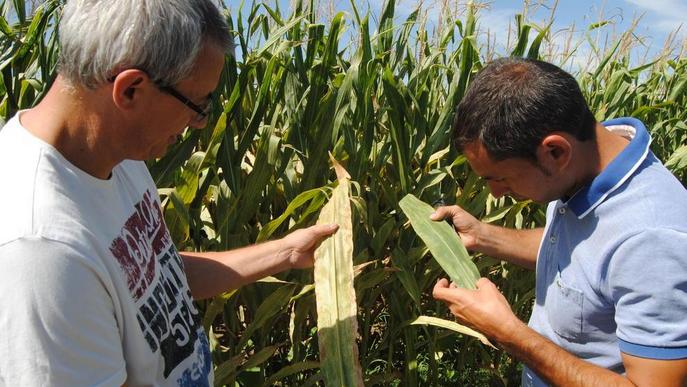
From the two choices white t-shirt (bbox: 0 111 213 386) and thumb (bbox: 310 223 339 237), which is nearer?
white t-shirt (bbox: 0 111 213 386)

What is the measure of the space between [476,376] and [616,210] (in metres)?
2.22

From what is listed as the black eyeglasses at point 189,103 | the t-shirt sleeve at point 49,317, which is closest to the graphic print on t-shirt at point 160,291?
the t-shirt sleeve at point 49,317

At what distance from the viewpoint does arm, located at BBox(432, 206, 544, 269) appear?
2.40 metres

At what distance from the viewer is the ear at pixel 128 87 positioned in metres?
1.22

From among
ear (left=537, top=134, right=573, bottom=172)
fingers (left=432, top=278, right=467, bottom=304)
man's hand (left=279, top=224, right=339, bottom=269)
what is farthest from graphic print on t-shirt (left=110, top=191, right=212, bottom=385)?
ear (left=537, top=134, right=573, bottom=172)

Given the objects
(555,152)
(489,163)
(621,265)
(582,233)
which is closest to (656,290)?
(621,265)

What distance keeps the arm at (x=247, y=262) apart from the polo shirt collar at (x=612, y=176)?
723 mm

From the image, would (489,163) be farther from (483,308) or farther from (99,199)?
(99,199)

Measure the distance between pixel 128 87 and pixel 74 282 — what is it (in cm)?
38

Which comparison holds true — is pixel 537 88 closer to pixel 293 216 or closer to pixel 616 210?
pixel 616 210

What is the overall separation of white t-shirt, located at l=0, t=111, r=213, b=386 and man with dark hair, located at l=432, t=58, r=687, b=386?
936 millimetres

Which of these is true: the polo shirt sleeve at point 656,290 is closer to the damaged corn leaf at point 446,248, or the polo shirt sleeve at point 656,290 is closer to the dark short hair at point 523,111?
the dark short hair at point 523,111

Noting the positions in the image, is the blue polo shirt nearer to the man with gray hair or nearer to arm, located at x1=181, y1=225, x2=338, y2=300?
arm, located at x1=181, y1=225, x2=338, y2=300

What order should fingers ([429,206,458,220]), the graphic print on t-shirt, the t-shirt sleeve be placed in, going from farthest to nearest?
fingers ([429,206,458,220]) < the graphic print on t-shirt < the t-shirt sleeve
